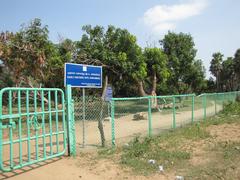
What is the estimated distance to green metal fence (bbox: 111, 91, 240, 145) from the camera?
10.7 meters

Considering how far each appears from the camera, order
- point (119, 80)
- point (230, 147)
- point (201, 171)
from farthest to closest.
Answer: point (119, 80) < point (230, 147) < point (201, 171)

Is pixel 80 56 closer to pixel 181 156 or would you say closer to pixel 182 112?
pixel 182 112

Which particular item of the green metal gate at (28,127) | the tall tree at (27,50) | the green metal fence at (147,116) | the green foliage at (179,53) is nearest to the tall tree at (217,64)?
the green foliage at (179,53)

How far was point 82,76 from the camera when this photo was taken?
8.50 meters

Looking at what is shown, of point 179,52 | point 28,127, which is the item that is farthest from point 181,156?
point 179,52

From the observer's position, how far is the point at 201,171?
629cm

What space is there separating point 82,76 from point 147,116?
8.71m

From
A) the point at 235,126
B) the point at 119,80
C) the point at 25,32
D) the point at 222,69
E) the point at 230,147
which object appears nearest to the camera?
the point at 230,147

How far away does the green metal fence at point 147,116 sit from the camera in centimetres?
1073

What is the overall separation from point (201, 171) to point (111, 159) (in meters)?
2.24

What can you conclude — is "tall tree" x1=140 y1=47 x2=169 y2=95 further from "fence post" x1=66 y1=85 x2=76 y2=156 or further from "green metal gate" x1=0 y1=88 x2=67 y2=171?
"fence post" x1=66 y1=85 x2=76 y2=156

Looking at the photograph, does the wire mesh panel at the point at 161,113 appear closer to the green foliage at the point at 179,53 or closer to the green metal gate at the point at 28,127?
the green foliage at the point at 179,53

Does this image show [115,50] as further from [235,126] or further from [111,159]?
[111,159]

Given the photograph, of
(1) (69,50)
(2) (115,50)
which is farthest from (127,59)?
(1) (69,50)
